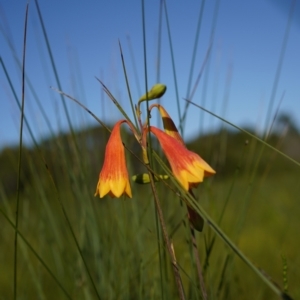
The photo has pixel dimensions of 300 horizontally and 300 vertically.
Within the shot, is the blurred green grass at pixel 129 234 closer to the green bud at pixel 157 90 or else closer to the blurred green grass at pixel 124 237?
the blurred green grass at pixel 124 237

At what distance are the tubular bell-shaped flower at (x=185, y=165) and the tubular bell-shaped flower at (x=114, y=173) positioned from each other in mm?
42

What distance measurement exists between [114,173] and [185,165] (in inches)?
2.6

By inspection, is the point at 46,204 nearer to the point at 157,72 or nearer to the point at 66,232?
the point at 66,232

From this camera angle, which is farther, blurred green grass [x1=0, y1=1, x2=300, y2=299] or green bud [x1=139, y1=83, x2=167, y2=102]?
blurred green grass [x1=0, y1=1, x2=300, y2=299]

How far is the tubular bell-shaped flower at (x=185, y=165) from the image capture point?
42cm

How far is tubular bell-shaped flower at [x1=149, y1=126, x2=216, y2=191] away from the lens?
42cm

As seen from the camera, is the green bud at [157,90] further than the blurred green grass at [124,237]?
No

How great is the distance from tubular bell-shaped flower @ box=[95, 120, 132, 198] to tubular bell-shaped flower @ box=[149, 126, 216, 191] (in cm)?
4

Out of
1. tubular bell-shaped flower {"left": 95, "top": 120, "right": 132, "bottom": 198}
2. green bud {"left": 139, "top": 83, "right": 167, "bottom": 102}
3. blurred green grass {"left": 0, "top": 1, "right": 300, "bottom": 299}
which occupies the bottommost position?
blurred green grass {"left": 0, "top": 1, "right": 300, "bottom": 299}

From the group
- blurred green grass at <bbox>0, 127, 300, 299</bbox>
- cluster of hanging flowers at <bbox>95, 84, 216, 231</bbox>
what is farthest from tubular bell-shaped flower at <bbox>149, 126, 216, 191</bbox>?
blurred green grass at <bbox>0, 127, 300, 299</bbox>

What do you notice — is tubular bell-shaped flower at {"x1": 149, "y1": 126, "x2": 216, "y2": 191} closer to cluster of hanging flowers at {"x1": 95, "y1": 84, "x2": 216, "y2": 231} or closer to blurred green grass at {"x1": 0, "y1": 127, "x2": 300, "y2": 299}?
cluster of hanging flowers at {"x1": 95, "y1": 84, "x2": 216, "y2": 231}

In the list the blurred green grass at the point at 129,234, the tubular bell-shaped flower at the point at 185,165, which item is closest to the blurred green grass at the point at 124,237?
the blurred green grass at the point at 129,234

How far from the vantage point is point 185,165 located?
420mm

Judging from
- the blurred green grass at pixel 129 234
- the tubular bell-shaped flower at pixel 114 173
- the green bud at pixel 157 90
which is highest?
the green bud at pixel 157 90
